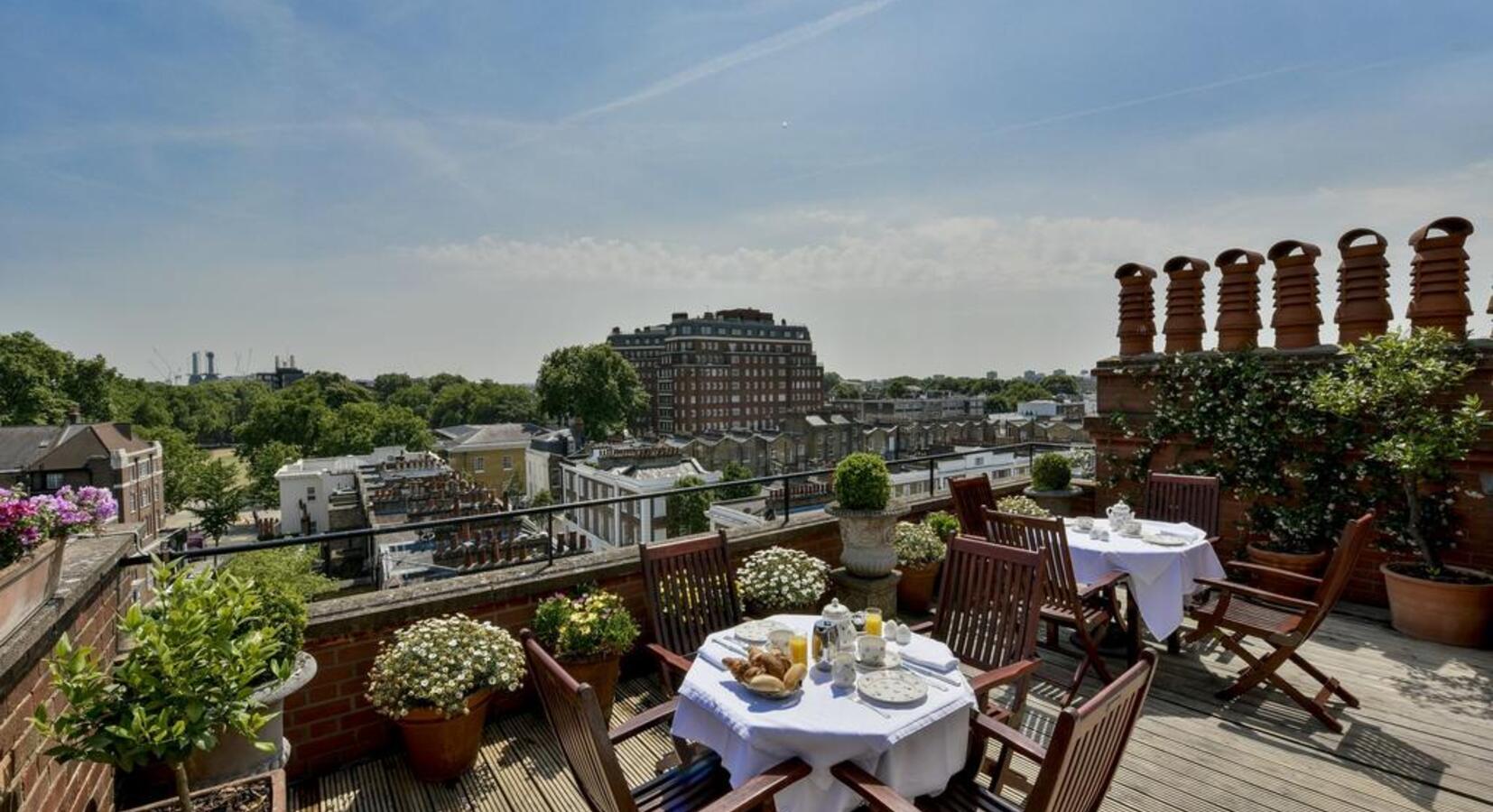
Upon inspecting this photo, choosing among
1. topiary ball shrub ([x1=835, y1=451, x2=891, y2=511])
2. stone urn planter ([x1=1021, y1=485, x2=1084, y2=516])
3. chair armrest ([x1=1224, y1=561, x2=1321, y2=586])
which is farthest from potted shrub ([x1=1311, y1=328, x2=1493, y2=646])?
topiary ball shrub ([x1=835, y1=451, x2=891, y2=511])

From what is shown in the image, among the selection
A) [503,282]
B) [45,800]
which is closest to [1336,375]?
[45,800]

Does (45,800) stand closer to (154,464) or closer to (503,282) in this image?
(503,282)

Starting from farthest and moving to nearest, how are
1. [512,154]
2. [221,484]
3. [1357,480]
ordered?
[221,484] < [512,154] < [1357,480]

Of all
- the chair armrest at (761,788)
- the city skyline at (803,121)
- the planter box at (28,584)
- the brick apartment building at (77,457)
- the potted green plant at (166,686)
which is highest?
the city skyline at (803,121)

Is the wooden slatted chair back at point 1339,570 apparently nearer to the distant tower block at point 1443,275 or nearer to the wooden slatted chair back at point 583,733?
the distant tower block at point 1443,275

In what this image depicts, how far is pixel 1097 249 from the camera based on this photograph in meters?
8.36

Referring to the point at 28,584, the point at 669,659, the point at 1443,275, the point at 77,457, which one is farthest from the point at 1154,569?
the point at 77,457

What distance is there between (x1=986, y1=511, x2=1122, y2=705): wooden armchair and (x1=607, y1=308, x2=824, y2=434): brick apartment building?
6786 centimetres

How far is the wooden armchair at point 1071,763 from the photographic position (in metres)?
1.62

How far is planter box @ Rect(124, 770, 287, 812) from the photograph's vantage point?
220 cm

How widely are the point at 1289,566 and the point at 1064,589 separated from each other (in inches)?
104

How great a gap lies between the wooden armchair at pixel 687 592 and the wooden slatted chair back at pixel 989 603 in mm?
1205

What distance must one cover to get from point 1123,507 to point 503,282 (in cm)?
2132

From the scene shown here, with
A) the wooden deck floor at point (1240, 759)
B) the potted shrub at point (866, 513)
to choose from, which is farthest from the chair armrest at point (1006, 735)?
the potted shrub at point (866, 513)
